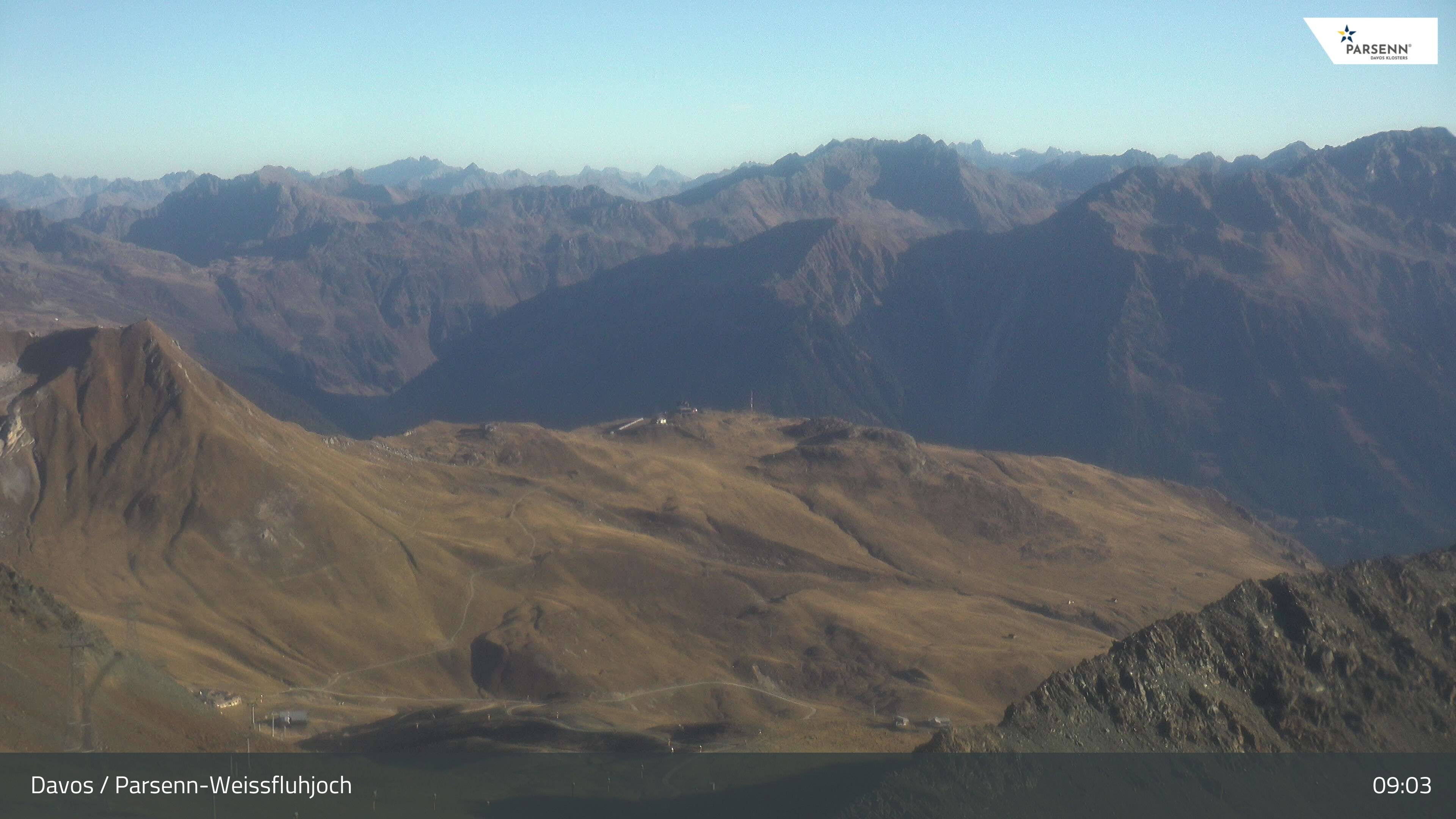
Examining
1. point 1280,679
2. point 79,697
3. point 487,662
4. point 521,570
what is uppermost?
point 1280,679

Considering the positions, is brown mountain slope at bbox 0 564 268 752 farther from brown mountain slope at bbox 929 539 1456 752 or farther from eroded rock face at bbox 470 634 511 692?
eroded rock face at bbox 470 634 511 692

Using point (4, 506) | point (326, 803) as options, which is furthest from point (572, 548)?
point (326, 803)

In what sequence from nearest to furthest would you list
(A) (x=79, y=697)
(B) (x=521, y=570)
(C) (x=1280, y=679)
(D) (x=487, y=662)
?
(A) (x=79, y=697) < (C) (x=1280, y=679) < (D) (x=487, y=662) < (B) (x=521, y=570)

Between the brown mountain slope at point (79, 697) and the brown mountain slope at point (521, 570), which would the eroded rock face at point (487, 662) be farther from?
the brown mountain slope at point (79, 697)

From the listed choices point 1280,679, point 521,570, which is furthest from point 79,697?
point 521,570

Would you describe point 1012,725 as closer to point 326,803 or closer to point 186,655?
point 326,803

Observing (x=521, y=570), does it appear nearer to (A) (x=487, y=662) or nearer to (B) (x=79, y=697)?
(A) (x=487, y=662)

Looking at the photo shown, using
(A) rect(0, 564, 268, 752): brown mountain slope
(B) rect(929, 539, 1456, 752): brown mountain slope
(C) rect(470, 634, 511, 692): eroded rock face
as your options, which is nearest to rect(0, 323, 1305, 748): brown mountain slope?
(C) rect(470, 634, 511, 692): eroded rock face
